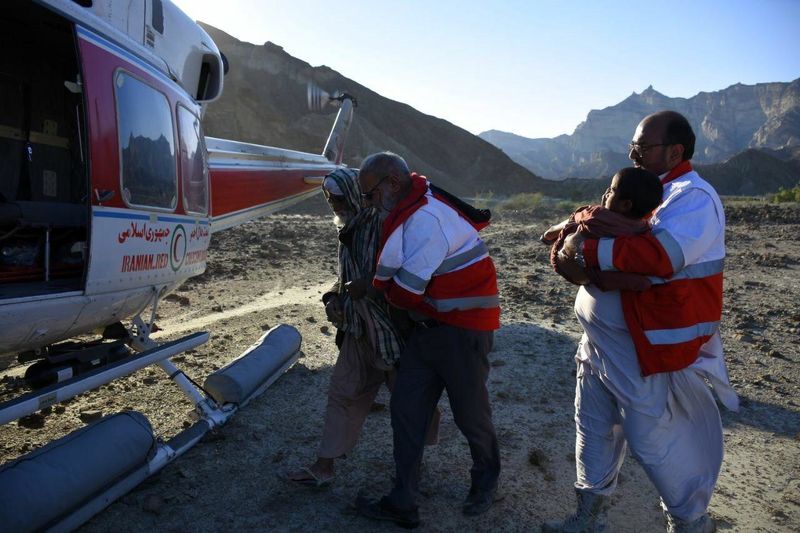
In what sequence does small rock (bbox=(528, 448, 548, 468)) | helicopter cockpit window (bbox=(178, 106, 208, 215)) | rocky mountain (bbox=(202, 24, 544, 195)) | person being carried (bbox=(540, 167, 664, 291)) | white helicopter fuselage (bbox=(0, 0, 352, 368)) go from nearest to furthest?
person being carried (bbox=(540, 167, 664, 291)), white helicopter fuselage (bbox=(0, 0, 352, 368)), small rock (bbox=(528, 448, 548, 468)), helicopter cockpit window (bbox=(178, 106, 208, 215)), rocky mountain (bbox=(202, 24, 544, 195))

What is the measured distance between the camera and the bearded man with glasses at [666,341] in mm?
2361

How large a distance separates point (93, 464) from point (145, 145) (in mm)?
2111

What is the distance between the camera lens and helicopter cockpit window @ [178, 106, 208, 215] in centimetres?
463

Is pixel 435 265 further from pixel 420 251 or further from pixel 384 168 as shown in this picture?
pixel 384 168

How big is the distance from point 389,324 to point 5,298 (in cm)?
204

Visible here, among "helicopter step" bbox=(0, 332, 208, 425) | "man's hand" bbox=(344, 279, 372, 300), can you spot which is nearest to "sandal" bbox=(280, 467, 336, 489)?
"man's hand" bbox=(344, 279, 372, 300)

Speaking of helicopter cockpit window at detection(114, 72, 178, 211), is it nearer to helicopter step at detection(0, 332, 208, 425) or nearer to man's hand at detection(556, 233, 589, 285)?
helicopter step at detection(0, 332, 208, 425)

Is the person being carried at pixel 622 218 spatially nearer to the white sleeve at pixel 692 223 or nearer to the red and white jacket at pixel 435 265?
the white sleeve at pixel 692 223

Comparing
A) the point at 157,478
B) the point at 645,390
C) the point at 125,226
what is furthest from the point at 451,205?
the point at 157,478

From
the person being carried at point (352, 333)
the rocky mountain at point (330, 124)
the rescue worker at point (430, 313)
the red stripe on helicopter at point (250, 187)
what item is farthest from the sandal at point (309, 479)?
the rocky mountain at point (330, 124)

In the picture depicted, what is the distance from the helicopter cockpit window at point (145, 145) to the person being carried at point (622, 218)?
2789 millimetres

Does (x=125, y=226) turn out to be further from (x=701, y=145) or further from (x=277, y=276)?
(x=701, y=145)

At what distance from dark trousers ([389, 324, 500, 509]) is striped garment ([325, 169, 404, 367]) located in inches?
6.1

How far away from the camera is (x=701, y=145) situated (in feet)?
474
